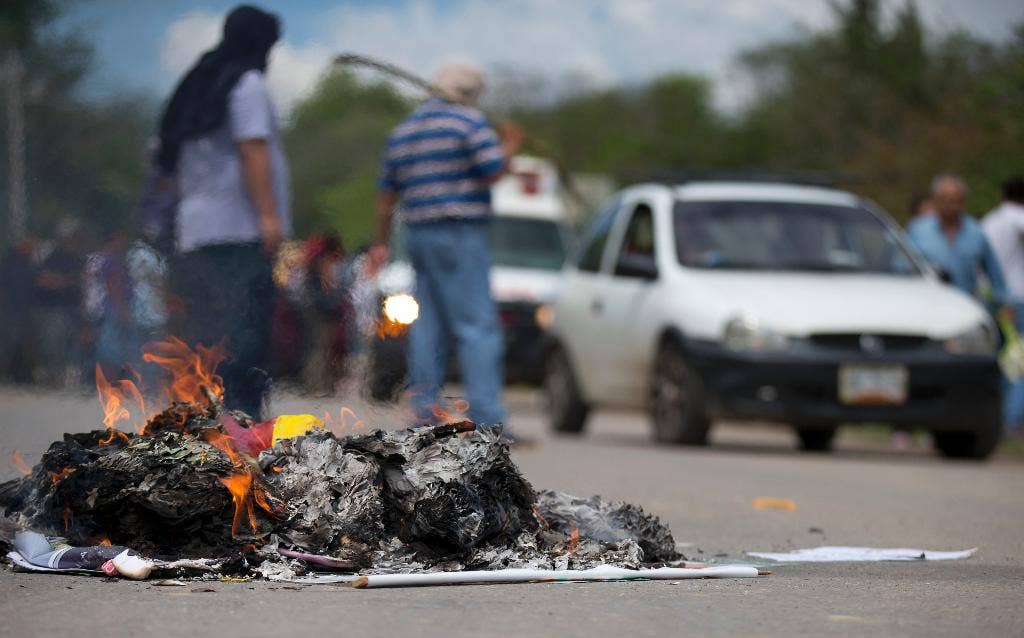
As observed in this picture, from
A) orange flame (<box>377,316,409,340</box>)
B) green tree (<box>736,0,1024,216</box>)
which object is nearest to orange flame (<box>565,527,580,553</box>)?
orange flame (<box>377,316,409,340</box>)

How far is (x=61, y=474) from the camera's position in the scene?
21.1 ft

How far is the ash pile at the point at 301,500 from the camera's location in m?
6.22

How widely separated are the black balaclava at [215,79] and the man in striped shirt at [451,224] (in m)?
2.86

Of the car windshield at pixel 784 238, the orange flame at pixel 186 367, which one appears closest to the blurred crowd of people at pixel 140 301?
the orange flame at pixel 186 367

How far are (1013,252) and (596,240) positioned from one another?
12.0 feet

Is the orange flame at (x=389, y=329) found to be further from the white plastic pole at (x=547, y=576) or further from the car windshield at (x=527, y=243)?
the car windshield at (x=527, y=243)

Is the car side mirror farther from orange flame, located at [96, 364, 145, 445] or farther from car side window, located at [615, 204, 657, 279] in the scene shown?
orange flame, located at [96, 364, 145, 445]

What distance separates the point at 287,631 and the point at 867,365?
8208 millimetres

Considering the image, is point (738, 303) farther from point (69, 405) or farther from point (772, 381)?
point (69, 405)

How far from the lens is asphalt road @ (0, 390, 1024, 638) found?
5.27 m

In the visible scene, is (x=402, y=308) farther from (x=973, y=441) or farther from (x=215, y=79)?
(x=973, y=441)

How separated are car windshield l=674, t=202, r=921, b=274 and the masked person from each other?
517 centimetres

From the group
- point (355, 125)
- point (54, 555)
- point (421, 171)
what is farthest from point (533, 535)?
point (421, 171)

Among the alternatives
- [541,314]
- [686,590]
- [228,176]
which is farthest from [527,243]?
[686,590]
